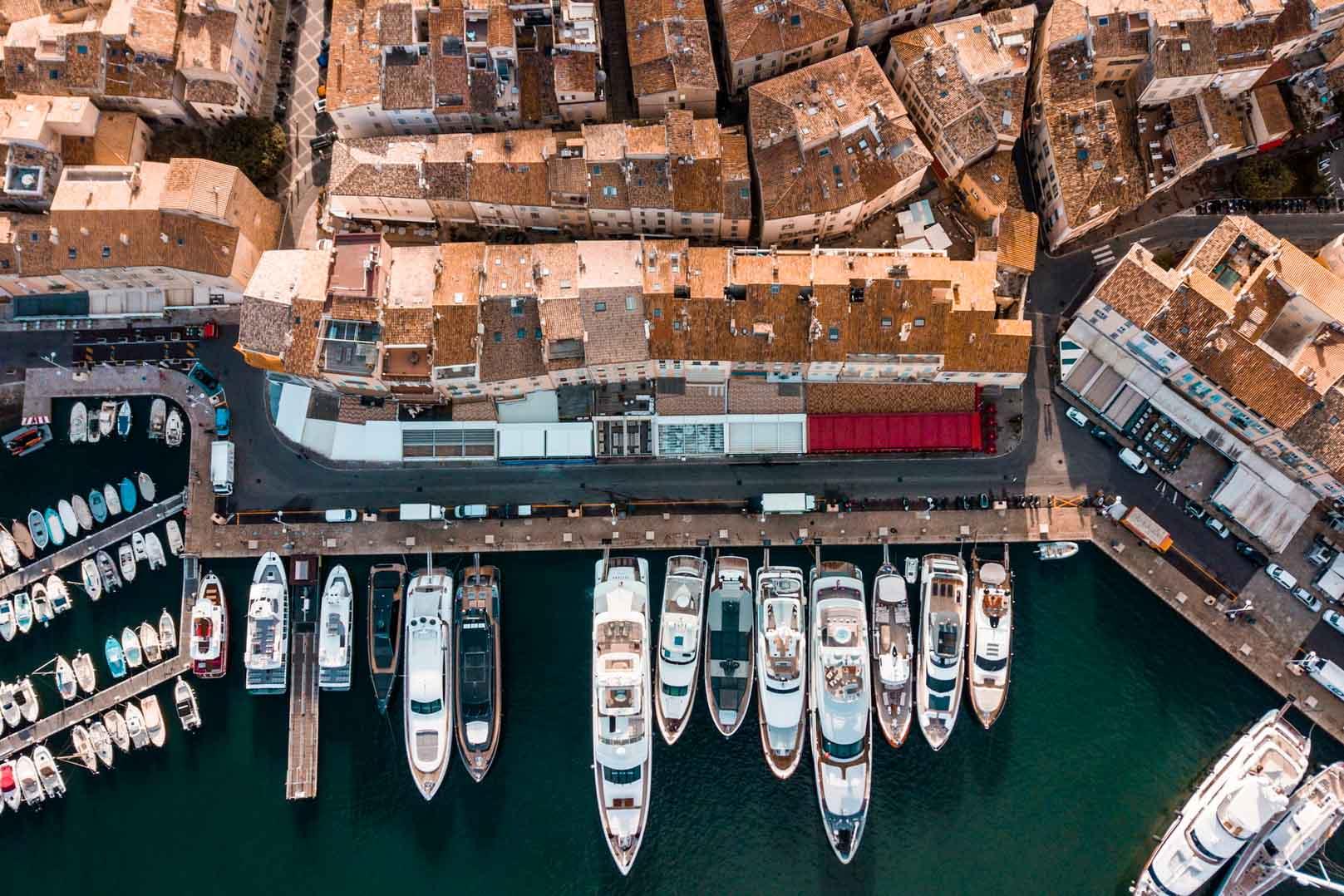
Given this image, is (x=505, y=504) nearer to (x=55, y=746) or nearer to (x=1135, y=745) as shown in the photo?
(x=55, y=746)

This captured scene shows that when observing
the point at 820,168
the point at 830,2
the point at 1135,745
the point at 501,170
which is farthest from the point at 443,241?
the point at 1135,745

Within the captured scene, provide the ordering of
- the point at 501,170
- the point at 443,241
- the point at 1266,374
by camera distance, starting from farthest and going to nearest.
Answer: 1. the point at 443,241
2. the point at 501,170
3. the point at 1266,374

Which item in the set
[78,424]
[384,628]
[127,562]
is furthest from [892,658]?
[78,424]

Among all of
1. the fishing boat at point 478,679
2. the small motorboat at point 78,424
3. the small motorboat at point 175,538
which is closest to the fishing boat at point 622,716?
the fishing boat at point 478,679

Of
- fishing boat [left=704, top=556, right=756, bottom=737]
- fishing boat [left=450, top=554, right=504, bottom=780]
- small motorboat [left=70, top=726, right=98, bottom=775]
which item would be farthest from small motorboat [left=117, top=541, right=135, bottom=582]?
fishing boat [left=704, top=556, right=756, bottom=737]

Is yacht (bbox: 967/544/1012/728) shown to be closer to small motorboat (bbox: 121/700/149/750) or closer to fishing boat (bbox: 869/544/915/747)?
fishing boat (bbox: 869/544/915/747)

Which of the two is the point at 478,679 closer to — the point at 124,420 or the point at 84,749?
the point at 84,749
